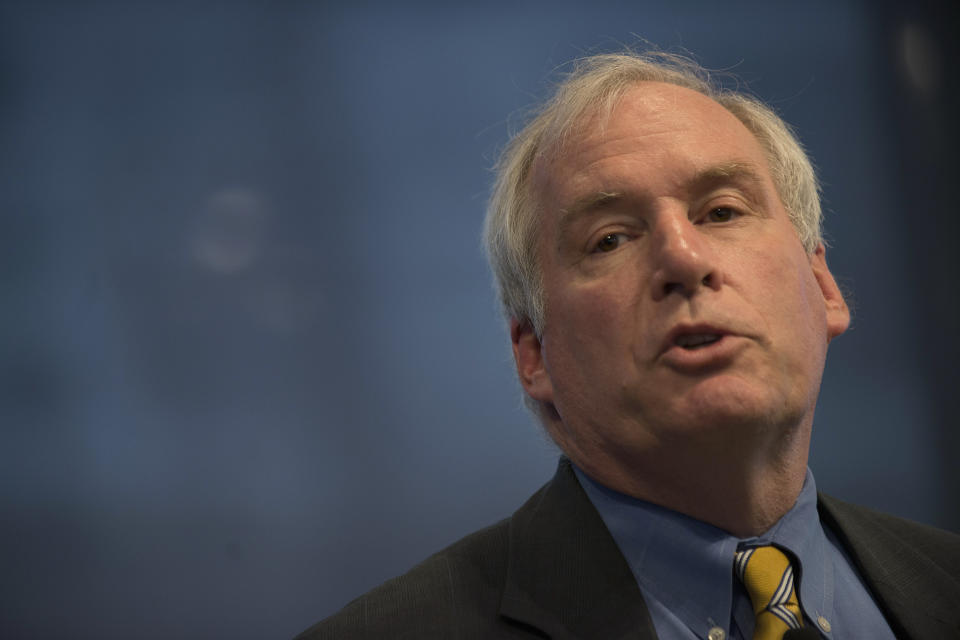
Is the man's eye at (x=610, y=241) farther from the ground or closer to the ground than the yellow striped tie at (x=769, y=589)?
farther from the ground

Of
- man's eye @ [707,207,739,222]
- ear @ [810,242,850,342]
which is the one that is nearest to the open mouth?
man's eye @ [707,207,739,222]

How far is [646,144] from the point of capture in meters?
1.58

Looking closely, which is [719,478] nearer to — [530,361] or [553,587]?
[553,587]

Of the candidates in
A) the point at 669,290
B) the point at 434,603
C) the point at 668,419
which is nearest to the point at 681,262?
the point at 669,290

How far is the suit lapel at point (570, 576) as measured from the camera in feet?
4.35

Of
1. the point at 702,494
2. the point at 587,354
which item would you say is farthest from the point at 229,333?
the point at 702,494

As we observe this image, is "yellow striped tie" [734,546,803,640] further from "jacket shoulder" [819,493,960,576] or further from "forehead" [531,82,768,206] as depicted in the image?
"forehead" [531,82,768,206]

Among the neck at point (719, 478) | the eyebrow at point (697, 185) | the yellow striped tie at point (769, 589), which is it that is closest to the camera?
the yellow striped tie at point (769, 589)

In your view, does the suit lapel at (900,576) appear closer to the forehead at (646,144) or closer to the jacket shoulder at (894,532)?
the jacket shoulder at (894,532)

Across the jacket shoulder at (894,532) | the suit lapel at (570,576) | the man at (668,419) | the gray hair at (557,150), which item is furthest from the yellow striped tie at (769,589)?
the gray hair at (557,150)

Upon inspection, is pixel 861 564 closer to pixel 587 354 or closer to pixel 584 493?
pixel 584 493

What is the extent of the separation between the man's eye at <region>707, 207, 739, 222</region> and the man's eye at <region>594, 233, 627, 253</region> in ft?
0.59

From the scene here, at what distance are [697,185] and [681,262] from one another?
23cm

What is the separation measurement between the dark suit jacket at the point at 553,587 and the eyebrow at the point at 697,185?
1.66ft
